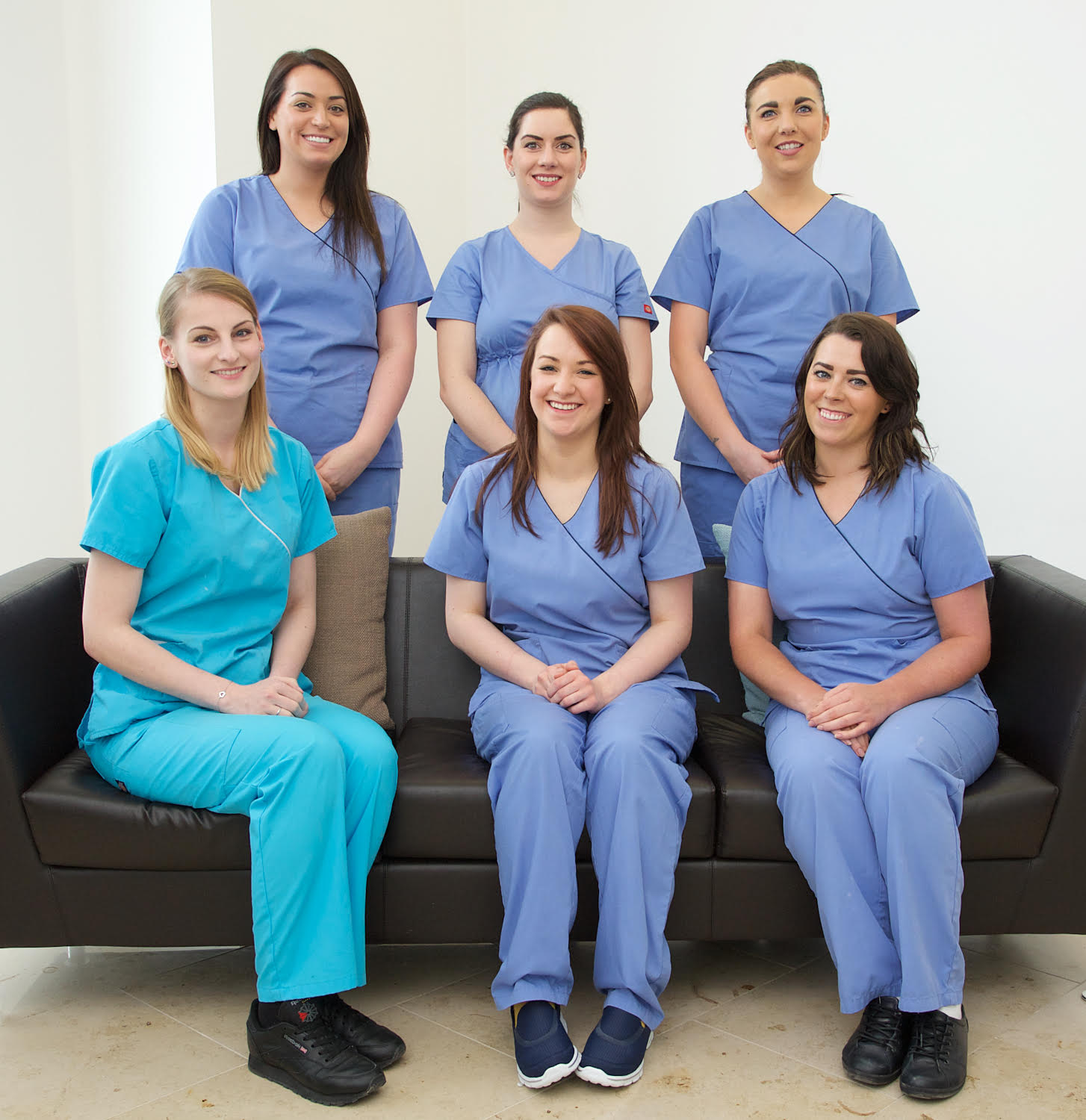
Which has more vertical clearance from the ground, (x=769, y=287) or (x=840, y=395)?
(x=769, y=287)

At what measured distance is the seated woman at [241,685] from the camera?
1.61 metres

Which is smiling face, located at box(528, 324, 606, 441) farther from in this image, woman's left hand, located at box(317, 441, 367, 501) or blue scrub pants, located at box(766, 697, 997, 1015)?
blue scrub pants, located at box(766, 697, 997, 1015)

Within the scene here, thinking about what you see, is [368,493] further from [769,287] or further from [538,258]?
[769,287]

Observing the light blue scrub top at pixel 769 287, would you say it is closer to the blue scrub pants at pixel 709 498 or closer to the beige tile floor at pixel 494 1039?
the blue scrub pants at pixel 709 498

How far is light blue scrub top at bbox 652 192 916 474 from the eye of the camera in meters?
2.31

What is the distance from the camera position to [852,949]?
1635 millimetres

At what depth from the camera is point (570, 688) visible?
1811 millimetres

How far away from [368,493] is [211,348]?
2.13 feet

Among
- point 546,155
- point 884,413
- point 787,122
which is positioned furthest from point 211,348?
point 787,122

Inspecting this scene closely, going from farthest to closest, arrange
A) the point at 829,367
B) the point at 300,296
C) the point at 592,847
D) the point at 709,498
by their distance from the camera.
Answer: the point at 709,498, the point at 300,296, the point at 829,367, the point at 592,847

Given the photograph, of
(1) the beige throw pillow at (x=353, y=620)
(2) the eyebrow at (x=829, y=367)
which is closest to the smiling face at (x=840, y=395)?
(2) the eyebrow at (x=829, y=367)

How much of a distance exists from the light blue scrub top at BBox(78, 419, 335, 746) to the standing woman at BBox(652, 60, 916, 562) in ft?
3.05

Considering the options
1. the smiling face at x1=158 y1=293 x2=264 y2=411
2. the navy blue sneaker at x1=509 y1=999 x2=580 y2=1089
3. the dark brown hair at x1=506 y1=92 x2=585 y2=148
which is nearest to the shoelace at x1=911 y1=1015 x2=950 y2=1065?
the navy blue sneaker at x1=509 y1=999 x2=580 y2=1089

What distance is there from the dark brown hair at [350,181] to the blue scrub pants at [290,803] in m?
0.96
